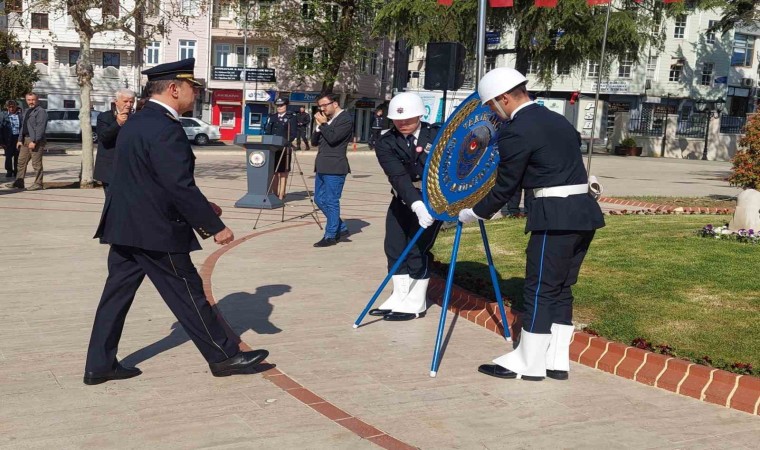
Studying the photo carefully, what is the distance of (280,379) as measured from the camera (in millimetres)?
5438

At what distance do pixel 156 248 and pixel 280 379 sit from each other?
1132 millimetres

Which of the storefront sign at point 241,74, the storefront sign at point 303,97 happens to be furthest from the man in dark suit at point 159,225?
the storefront sign at point 241,74

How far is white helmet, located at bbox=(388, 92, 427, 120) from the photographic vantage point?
6.95 meters

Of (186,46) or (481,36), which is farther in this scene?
(186,46)

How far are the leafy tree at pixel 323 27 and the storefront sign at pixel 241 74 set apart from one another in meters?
6.35

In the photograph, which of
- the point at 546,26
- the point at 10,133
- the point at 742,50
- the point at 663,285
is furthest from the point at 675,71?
the point at 663,285

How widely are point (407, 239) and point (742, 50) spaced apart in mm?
69161

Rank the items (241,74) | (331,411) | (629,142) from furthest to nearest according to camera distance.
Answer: (241,74) < (629,142) < (331,411)

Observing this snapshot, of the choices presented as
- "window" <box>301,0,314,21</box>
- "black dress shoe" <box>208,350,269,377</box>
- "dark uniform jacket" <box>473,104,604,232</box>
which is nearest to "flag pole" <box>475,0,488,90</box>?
"dark uniform jacket" <box>473,104,604,232</box>

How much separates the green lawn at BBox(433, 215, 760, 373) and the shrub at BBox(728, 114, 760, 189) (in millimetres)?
4629

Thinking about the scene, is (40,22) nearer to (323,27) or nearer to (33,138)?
(323,27)

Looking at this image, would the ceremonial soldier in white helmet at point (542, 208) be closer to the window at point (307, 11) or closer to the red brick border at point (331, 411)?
the red brick border at point (331, 411)

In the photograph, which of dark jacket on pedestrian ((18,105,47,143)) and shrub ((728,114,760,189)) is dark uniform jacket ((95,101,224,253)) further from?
dark jacket on pedestrian ((18,105,47,143))

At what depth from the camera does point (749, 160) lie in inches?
599
